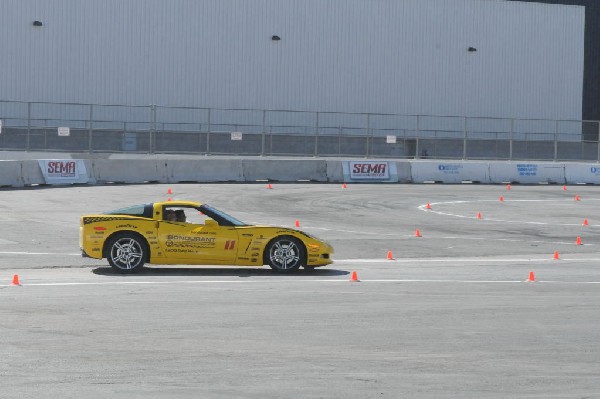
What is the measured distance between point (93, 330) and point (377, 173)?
101ft

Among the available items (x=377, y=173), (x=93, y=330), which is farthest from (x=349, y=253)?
(x=377, y=173)

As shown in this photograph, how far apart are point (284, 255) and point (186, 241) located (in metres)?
1.70

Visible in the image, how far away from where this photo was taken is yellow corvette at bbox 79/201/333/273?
17.9m

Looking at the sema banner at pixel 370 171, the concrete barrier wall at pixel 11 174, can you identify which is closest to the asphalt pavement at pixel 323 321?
the concrete barrier wall at pixel 11 174

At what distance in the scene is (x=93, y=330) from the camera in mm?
12328

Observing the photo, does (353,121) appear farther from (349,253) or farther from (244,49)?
(349,253)

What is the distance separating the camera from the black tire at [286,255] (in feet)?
60.0

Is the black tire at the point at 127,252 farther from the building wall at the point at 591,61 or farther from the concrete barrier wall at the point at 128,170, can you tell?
the building wall at the point at 591,61

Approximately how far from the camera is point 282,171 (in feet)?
135

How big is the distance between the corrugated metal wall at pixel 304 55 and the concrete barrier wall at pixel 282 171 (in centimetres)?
1137

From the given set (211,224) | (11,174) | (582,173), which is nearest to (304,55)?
(582,173)

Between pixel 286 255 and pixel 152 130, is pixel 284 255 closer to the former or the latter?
pixel 286 255

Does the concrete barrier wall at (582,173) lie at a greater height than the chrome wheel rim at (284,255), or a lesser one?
greater

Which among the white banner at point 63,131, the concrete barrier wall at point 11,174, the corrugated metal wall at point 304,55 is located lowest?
the concrete barrier wall at point 11,174
